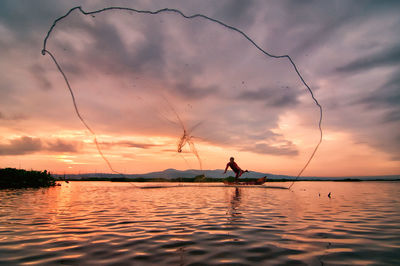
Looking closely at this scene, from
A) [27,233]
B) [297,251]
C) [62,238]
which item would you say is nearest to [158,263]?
[297,251]

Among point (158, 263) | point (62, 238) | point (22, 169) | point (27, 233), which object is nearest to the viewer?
point (158, 263)

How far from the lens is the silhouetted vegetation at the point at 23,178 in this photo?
125 ft

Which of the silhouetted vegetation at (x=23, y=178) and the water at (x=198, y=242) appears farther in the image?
the silhouetted vegetation at (x=23, y=178)

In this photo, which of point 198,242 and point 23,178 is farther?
point 23,178

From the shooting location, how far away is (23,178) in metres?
40.8

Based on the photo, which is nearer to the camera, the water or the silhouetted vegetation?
the water

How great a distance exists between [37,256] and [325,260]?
6.54 metres

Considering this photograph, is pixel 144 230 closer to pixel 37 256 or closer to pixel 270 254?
pixel 37 256

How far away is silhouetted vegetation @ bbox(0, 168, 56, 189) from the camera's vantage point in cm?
3800

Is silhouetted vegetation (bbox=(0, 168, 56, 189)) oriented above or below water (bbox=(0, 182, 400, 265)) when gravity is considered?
above

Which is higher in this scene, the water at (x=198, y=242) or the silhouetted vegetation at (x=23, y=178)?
the silhouetted vegetation at (x=23, y=178)

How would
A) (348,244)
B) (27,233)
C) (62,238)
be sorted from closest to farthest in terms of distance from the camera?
(348,244) → (62,238) → (27,233)

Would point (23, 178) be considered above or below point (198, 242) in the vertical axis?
above

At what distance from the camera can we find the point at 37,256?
5.66m
